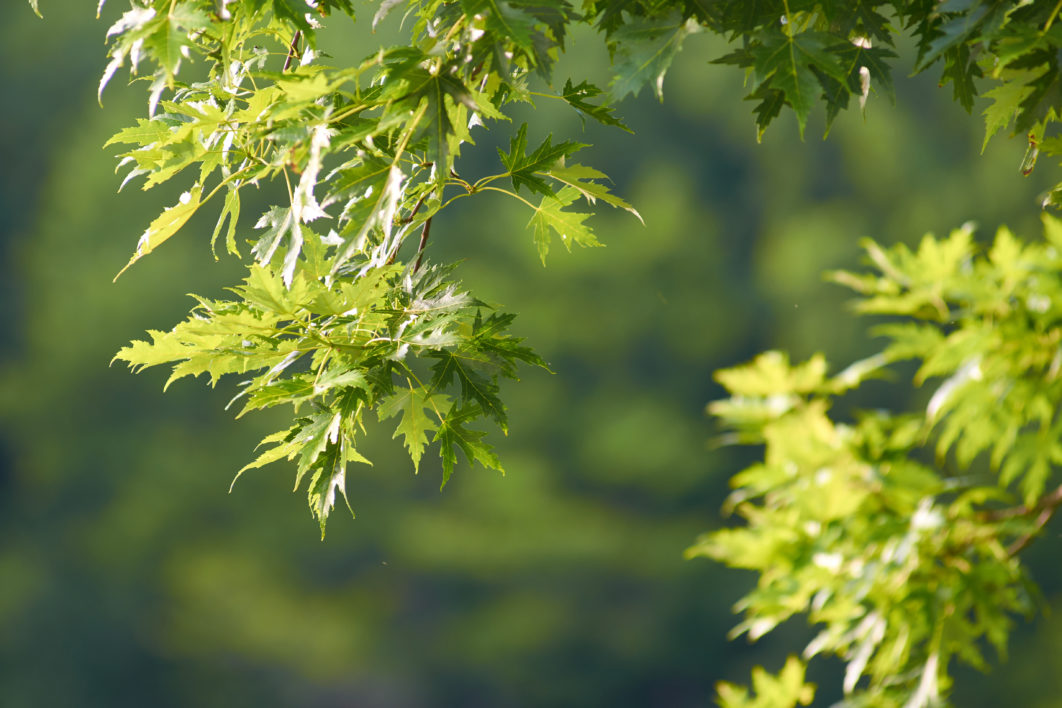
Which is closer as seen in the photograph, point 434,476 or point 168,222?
point 168,222

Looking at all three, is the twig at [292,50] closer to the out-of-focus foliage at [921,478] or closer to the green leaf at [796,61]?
the green leaf at [796,61]

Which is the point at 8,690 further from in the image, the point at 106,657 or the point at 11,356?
the point at 11,356

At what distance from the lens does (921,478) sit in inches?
26.0

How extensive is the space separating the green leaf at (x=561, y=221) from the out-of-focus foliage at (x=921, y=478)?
2.15 feet

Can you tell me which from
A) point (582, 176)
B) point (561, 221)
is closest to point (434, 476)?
point (561, 221)

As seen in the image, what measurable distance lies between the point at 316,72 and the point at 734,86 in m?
6.63

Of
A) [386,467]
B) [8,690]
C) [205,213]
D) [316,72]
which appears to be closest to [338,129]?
[316,72]

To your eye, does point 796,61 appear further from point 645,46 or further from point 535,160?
point 535,160

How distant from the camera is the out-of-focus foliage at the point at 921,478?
633 millimetres

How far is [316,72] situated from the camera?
3.37ft

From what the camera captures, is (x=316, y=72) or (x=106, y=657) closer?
(x=316, y=72)

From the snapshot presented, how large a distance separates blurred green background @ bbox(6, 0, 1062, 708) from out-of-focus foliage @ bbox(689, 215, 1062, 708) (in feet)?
18.9

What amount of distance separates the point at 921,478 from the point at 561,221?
78cm

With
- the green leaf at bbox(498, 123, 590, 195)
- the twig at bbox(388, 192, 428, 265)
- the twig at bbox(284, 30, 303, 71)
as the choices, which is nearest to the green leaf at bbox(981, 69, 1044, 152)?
the green leaf at bbox(498, 123, 590, 195)
